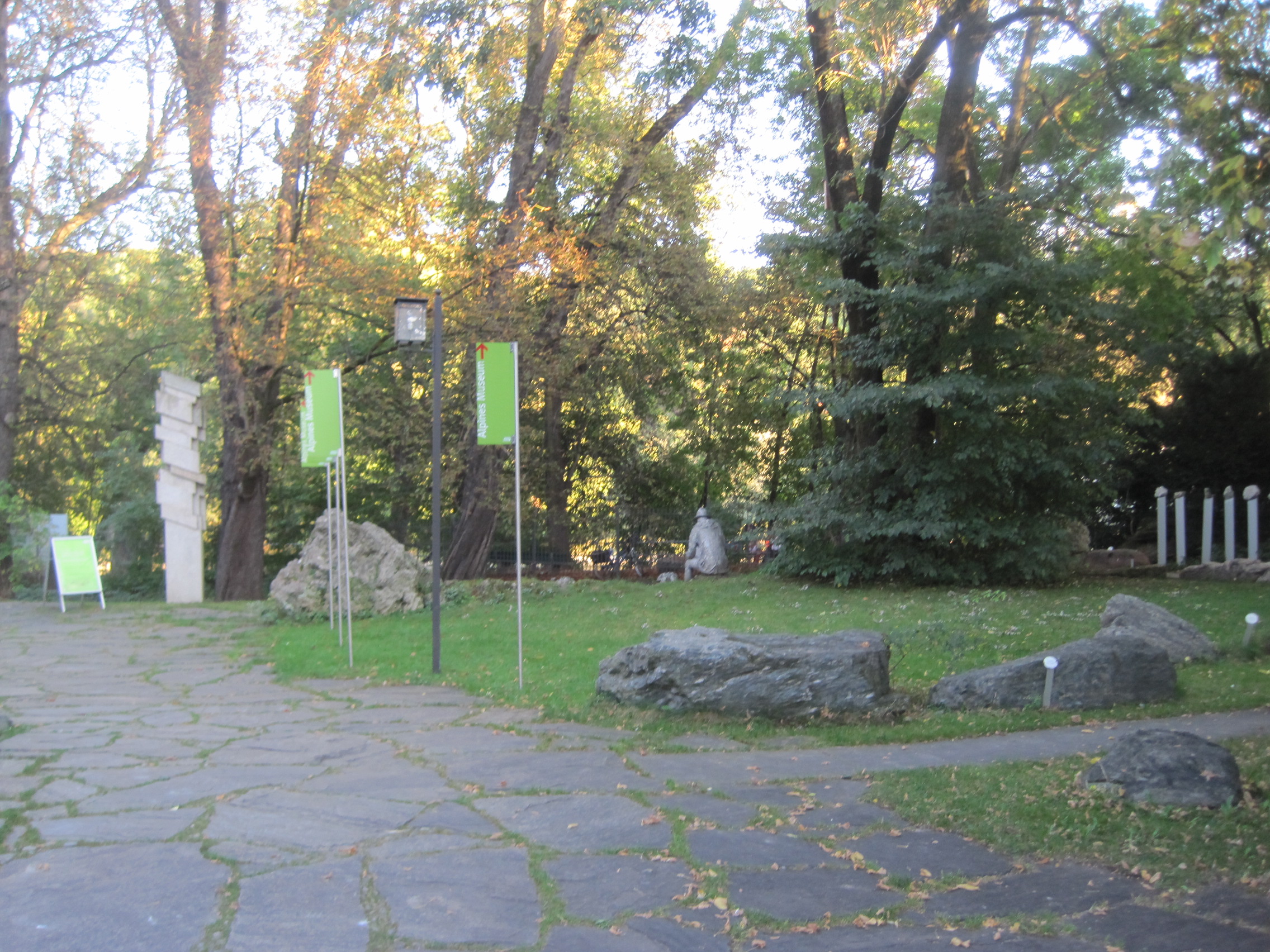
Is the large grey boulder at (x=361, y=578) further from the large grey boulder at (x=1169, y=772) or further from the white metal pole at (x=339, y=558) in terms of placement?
the large grey boulder at (x=1169, y=772)

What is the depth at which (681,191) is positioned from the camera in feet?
66.9

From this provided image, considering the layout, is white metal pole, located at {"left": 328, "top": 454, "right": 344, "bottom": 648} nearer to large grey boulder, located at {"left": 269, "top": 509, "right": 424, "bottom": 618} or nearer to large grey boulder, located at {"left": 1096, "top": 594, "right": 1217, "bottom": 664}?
large grey boulder, located at {"left": 269, "top": 509, "right": 424, "bottom": 618}

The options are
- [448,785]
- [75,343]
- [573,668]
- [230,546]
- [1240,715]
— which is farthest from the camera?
[75,343]

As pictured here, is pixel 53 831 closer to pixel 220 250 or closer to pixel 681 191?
pixel 220 250

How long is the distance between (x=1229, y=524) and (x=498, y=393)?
1557cm

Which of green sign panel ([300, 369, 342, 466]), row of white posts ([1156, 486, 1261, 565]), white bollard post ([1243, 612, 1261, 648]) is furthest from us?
row of white posts ([1156, 486, 1261, 565])

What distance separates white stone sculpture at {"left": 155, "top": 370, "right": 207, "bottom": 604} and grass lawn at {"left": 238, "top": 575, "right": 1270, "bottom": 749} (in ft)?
17.0

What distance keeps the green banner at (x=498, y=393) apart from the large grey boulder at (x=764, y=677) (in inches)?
91.4

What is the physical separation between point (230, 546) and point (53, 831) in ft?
52.4

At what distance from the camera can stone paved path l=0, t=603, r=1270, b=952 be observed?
395 cm

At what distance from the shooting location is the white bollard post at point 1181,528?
2030 centimetres

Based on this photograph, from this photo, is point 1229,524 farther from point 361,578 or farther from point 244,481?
point 244,481

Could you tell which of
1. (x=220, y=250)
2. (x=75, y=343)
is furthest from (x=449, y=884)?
(x=75, y=343)

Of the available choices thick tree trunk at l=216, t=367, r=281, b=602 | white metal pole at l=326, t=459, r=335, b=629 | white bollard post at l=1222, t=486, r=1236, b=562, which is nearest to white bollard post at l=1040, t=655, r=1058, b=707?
white metal pole at l=326, t=459, r=335, b=629
